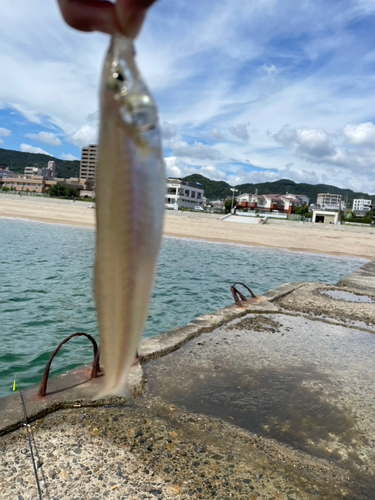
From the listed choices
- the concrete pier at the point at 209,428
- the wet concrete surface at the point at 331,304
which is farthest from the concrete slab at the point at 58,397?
the wet concrete surface at the point at 331,304

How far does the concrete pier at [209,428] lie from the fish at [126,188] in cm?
219

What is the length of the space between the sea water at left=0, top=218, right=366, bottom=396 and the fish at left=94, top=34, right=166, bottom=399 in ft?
0.29

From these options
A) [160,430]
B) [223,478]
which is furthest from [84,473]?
[223,478]

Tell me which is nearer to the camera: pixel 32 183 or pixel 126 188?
pixel 126 188

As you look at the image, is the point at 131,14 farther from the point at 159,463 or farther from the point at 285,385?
the point at 285,385

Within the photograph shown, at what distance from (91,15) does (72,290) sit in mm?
10113

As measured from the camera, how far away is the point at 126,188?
21.7 inches

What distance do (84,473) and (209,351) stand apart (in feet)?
7.82

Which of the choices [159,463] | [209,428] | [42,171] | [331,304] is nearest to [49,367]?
[159,463]

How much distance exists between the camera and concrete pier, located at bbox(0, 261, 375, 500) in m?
2.39

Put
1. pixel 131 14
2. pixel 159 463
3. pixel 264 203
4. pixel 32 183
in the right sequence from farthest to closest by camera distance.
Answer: pixel 32 183
pixel 264 203
pixel 159 463
pixel 131 14

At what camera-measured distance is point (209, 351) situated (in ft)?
15.0

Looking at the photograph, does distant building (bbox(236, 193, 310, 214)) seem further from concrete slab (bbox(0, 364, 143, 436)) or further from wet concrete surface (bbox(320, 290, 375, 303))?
concrete slab (bbox(0, 364, 143, 436))

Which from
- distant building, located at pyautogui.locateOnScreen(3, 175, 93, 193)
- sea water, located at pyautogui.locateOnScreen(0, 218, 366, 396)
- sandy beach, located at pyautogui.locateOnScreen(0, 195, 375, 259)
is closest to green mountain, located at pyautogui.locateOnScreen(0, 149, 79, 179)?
distant building, located at pyautogui.locateOnScreen(3, 175, 93, 193)
